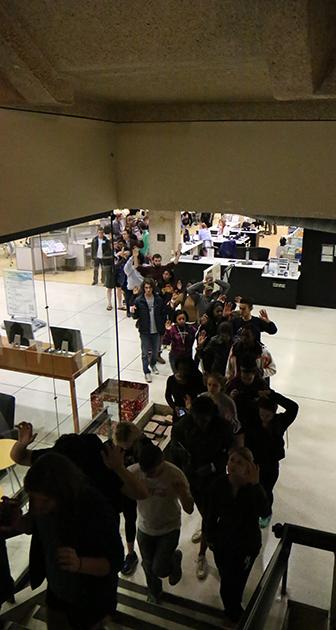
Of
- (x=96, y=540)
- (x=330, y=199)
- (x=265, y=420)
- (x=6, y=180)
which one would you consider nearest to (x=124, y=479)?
(x=96, y=540)

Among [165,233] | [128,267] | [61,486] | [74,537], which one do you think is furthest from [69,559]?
[165,233]

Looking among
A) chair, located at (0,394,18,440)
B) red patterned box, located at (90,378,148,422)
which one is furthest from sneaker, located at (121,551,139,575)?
red patterned box, located at (90,378,148,422)

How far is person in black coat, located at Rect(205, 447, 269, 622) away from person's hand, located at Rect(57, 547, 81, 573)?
1.17 metres

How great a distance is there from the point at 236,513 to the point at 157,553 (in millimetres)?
719

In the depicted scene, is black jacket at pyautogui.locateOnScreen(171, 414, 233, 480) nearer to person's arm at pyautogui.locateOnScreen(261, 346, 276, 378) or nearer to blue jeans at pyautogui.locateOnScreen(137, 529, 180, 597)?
blue jeans at pyautogui.locateOnScreen(137, 529, 180, 597)

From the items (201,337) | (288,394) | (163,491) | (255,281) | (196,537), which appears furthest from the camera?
(255,281)

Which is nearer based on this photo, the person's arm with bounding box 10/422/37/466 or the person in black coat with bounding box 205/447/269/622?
the person in black coat with bounding box 205/447/269/622

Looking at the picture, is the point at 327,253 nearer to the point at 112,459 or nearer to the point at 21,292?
the point at 21,292

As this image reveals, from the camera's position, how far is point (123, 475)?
9.93 ft

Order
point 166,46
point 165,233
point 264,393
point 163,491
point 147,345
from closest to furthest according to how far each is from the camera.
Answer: point 166,46
point 163,491
point 264,393
point 147,345
point 165,233

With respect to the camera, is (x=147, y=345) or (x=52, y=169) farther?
(x=147, y=345)

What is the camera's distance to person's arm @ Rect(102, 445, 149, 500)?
300cm

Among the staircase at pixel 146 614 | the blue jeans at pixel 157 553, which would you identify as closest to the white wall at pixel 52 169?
the blue jeans at pixel 157 553

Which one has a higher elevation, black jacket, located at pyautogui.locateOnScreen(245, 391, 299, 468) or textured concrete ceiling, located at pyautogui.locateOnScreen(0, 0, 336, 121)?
textured concrete ceiling, located at pyautogui.locateOnScreen(0, 0, 336, 121)
